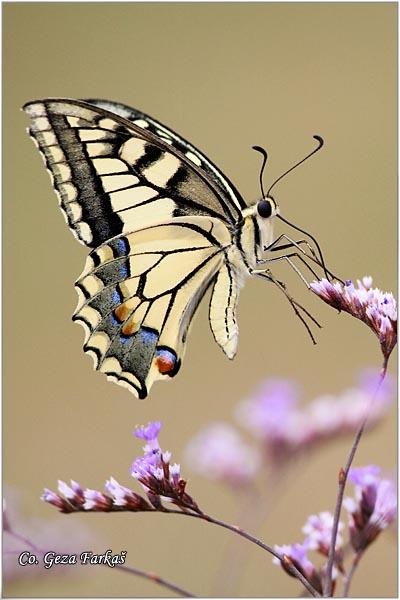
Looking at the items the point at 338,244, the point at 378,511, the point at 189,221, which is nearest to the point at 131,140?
the point at 189,221

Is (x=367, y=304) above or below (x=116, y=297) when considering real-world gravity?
below

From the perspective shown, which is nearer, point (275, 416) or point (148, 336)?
point (148, 336)

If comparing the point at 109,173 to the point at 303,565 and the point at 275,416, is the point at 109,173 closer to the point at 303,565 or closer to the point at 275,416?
the point at 275,416

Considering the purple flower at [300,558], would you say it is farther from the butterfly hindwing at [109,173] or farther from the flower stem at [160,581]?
the butterfly hindwing at [109,173]

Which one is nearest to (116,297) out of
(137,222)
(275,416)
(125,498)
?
(137,222)

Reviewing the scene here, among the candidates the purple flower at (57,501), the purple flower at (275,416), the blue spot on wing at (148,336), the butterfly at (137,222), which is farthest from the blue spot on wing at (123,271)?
the purple flower at (57,501)

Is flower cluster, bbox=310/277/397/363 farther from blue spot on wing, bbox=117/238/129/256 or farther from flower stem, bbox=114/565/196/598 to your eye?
blue spot on wing, bbox=117/238/129/256

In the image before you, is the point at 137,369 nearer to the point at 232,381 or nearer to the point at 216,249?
the point at 216,249
